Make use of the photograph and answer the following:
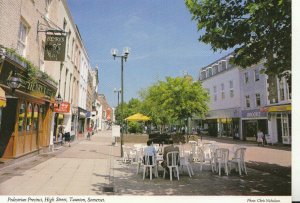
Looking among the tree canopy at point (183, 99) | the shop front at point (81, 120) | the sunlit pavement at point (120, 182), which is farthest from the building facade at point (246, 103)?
the shop front at point (81, 120)

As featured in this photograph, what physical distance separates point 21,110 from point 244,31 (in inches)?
308

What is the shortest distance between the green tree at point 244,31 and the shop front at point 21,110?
A: 5127mm

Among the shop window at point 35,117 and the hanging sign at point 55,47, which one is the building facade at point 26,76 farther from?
the hanging sign at point 55,47

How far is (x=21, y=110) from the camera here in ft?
29.8

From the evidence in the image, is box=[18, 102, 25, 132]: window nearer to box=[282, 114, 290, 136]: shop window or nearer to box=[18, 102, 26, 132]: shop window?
box=[18, 102, 26, 132]: shop window

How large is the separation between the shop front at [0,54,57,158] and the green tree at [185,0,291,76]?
5127 mm

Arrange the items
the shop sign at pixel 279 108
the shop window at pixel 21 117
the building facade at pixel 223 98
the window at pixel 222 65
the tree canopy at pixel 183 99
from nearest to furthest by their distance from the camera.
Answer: the shop window at pixel 21 117
the shop sign at pixel 279 108
the tree canopy at pixel 183 99
the building facade at pixel 223 98
the window at pixel 222 65

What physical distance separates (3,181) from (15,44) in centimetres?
472

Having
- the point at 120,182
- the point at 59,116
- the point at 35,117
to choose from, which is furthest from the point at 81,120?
the point at 120,182

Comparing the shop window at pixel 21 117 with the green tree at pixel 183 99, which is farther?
the green tree at pixel 183 99

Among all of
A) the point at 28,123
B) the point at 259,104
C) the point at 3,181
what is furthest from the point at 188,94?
the point at 3,181

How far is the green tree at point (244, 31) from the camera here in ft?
17.6

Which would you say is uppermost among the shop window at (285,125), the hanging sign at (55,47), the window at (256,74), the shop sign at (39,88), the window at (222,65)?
the window at (222,65)

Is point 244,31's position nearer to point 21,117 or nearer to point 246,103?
point 21,117
